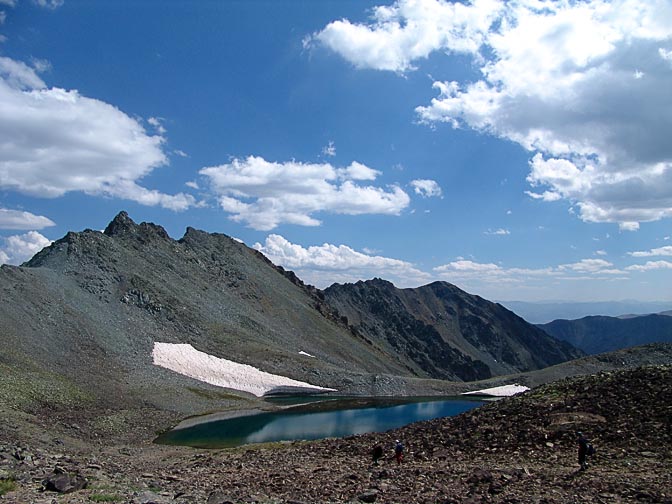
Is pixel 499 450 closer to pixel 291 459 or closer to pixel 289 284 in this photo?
pixel 291 459

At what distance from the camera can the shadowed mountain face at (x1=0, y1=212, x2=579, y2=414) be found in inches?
2709

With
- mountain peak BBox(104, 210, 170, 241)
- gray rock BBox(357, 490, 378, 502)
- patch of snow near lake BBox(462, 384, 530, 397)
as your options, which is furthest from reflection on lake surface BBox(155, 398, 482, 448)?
mountain peak BBox(104, 210, 170, 241)

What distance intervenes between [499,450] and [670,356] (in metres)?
100

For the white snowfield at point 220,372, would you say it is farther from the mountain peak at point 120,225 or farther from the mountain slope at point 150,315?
the mountain peak at point 120,225

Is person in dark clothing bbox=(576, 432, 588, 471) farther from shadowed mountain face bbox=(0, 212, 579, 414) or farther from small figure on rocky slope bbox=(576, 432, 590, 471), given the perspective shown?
shadowed mountain face bbox=(0, 212, 579, 414)

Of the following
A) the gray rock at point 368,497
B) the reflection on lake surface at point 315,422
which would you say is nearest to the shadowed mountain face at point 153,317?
the reflection on lake surface at point 315,422

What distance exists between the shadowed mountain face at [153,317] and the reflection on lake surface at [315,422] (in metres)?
10.9

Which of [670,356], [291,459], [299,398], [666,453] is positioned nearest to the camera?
[666,453]

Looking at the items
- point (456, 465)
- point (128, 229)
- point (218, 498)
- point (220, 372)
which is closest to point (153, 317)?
point (220, 372)

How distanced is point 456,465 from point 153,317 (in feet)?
277

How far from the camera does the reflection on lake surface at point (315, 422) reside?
52375 millimetres

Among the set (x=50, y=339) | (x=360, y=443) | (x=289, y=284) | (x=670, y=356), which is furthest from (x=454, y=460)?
(x=289, y=284)

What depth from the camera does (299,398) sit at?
8712 cm

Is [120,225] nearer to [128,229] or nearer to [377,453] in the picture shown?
[128,229]
